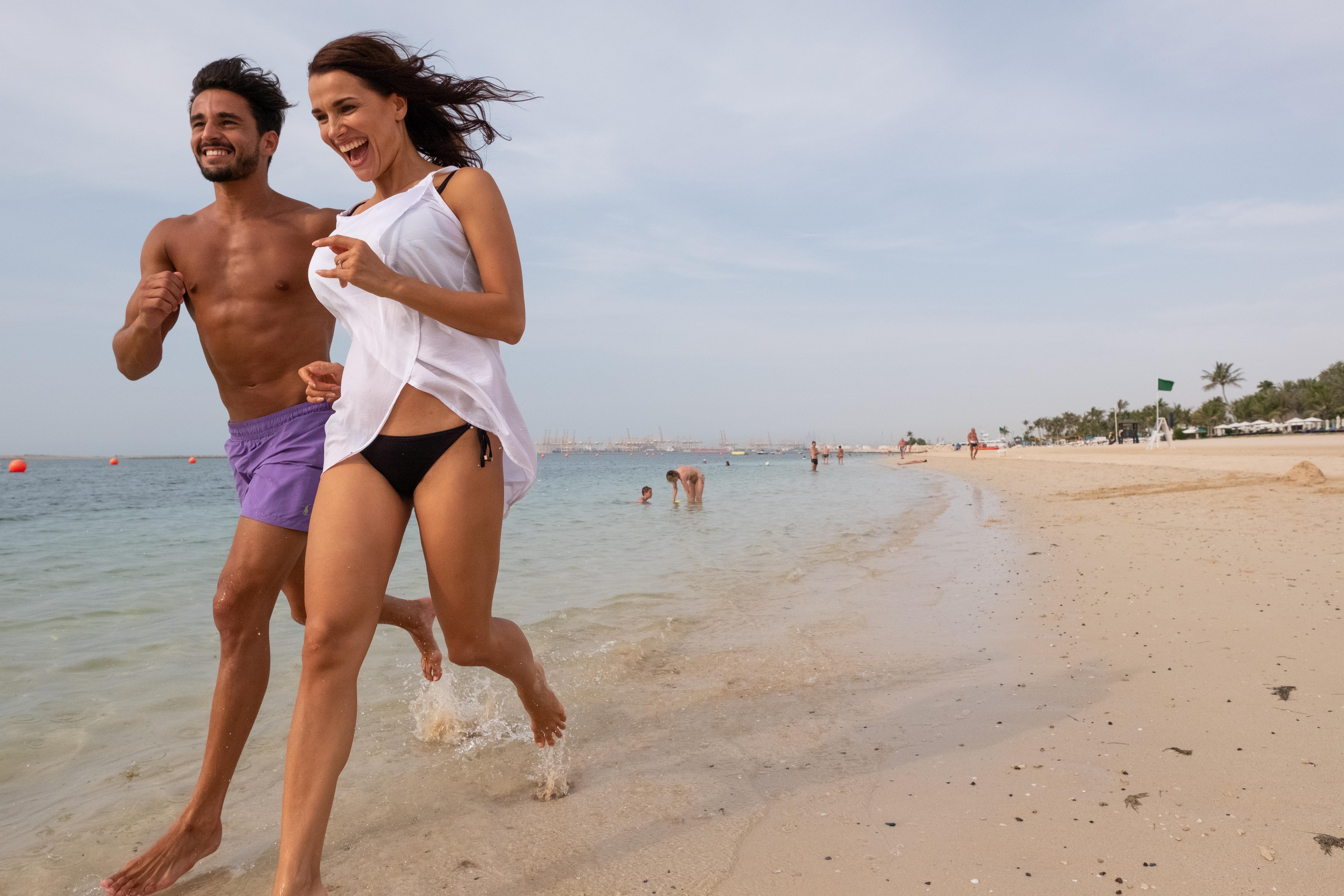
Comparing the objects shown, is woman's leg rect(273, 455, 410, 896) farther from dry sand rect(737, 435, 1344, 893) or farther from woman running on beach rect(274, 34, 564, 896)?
dry sand rect(737, 435, 1344, 893)

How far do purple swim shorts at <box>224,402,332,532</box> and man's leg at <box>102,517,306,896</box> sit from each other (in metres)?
0.05

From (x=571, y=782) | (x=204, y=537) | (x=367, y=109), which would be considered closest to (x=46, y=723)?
(x=571, y=782)

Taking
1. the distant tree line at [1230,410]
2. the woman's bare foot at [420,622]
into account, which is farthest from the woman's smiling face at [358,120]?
the distant tree line at [1230,410]

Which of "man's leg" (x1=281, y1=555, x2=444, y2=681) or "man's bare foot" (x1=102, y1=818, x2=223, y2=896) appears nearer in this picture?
"man's bare foot" (x1=102, y1=818, x2=223, y2=896)

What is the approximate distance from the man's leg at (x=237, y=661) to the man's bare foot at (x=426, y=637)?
1.85ft

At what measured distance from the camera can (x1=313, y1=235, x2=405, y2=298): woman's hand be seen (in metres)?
1.80

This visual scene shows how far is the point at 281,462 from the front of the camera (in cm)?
237

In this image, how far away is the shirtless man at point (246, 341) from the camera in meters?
2.26

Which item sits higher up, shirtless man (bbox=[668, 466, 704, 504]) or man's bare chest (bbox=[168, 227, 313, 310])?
man's bare chest (bbox=[168, 227, 313, 310])

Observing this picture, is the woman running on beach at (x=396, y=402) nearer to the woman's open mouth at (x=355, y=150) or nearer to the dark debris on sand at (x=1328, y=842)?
the woman's open mouth at (x=355, y=150)

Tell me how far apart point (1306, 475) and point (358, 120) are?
48.5 feet

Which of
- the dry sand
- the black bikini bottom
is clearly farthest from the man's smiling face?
the dry sand

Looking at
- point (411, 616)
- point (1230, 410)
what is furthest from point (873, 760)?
point (1230, 410)

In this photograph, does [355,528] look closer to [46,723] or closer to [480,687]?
[480,687]
